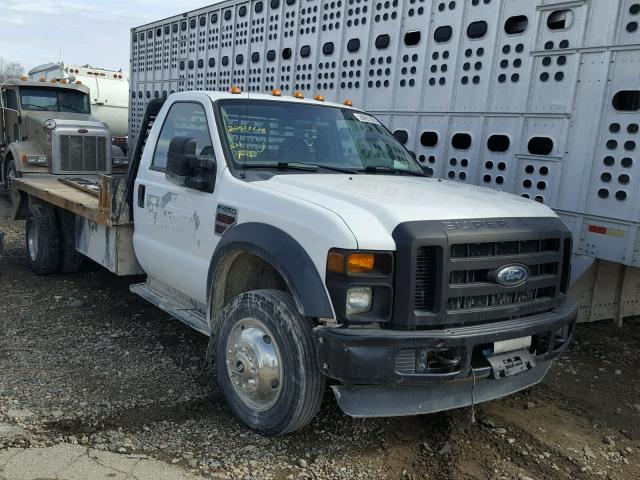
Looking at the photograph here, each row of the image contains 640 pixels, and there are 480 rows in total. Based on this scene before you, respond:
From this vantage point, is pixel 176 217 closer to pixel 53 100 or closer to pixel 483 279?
pixel 483 279

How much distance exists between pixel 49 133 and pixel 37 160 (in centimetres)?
50

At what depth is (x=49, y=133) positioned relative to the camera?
32.8ft

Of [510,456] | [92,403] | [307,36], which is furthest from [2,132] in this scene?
[510,456]

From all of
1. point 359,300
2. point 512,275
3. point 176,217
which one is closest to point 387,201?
point 359,300

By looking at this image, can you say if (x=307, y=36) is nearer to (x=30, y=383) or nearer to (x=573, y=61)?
(x=573, y=61)

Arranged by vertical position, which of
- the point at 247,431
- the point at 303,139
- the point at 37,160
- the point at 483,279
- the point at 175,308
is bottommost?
the point at 247,431

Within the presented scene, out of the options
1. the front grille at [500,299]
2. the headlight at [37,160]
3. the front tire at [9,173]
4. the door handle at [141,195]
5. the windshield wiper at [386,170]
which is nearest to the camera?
the front grille at [500,299]

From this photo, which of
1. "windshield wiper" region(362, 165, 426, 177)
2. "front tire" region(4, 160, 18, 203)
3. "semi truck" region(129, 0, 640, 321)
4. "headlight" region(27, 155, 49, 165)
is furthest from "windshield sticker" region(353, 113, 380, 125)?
"front tire" region(4, 160, 18, 203)

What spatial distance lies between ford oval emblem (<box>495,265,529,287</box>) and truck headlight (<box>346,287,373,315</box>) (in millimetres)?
710

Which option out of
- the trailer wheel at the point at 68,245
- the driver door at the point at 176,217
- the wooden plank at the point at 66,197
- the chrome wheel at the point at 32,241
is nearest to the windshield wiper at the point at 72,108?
the wooden plank at the point at 66,197

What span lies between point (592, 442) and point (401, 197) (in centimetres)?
198

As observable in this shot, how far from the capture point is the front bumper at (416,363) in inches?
117

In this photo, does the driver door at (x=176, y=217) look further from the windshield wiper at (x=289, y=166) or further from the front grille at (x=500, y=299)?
the front grille at (x=500, y=299)

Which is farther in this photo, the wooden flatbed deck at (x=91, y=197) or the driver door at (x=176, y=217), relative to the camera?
the wooden flatbed deck at (x=91, y=197)
